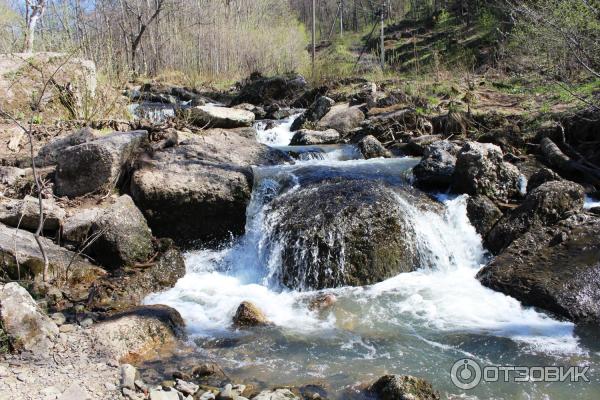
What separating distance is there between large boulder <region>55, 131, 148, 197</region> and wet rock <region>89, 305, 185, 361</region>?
235 centimetres

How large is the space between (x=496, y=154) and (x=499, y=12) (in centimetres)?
Answer: 1925

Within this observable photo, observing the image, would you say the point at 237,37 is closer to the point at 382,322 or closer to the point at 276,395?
the point at 382,322

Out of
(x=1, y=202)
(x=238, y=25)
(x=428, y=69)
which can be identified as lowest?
(x=1, y=202)

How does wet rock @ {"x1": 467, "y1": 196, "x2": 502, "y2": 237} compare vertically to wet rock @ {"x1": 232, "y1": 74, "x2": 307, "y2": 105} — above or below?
below

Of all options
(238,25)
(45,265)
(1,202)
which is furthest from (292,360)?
(238,25)

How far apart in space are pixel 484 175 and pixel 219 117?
5549mm

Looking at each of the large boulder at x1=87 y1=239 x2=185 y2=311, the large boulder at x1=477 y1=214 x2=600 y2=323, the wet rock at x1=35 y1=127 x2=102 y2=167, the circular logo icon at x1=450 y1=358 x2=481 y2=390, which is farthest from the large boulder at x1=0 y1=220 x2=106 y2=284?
the large boulder at x1=477 y1=214 x2=600 y2=323

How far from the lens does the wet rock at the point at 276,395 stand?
Answer: 3010mm

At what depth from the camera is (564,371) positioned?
11.4 ft

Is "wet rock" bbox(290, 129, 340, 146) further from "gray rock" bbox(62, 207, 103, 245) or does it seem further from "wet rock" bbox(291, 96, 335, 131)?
"gray rock" bbox(62, 207, 103, 245)

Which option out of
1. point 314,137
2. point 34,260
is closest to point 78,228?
point 34,260

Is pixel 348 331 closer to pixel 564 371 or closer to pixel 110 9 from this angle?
pixel 564 371

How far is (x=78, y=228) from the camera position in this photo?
531cm

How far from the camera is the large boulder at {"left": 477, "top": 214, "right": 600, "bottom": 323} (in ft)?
14.5
